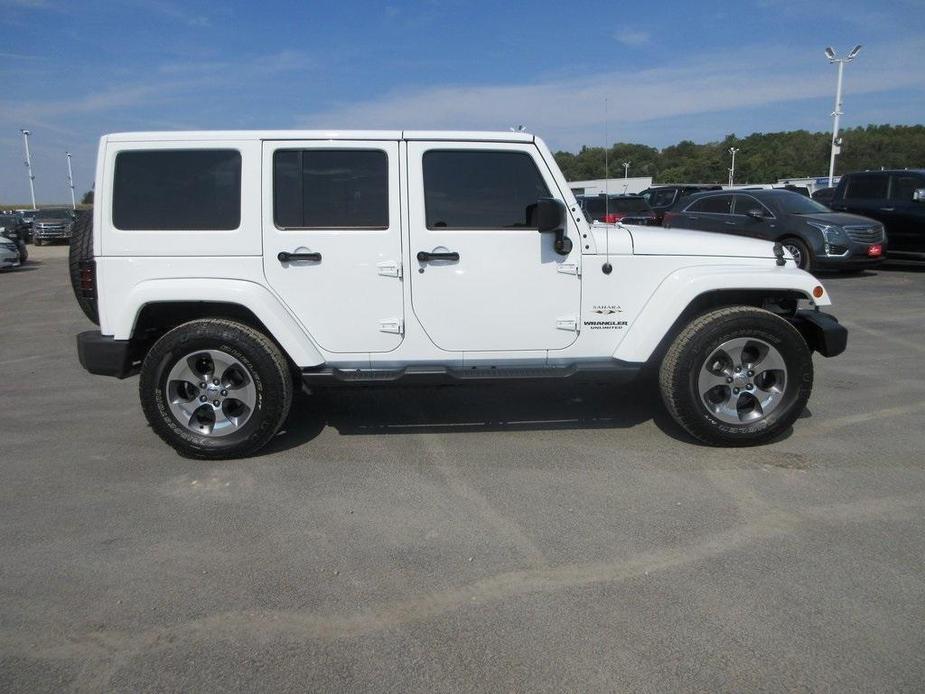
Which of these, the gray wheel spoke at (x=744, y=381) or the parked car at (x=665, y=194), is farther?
the parked car at (x=665, y=194)

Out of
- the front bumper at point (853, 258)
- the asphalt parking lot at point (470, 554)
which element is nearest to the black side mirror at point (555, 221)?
the asphalt parking lot at point (470, 554)

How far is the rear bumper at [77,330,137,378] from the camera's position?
4418 mm

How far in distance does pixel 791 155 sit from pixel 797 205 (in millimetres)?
68759

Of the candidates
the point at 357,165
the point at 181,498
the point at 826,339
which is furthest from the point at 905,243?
the point at 181,498

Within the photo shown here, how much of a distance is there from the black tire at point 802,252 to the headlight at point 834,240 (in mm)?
293

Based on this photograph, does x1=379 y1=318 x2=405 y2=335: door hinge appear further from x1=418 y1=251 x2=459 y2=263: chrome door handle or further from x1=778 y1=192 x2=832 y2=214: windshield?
x1=778 y1=192 x2=832 y2=214: windshield

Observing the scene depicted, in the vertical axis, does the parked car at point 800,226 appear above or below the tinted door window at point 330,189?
below

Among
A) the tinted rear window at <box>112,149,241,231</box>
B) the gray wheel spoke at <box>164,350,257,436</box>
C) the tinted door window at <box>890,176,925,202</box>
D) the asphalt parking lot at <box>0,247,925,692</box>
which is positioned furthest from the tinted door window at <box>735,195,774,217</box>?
the gray wheel spoke at <box>164,350,257,436</box>

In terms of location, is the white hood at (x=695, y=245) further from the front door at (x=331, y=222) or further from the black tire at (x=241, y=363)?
the black tire at (x=241, y=363)

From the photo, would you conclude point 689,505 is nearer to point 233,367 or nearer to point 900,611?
point 900,611

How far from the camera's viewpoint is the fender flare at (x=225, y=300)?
4.32 m

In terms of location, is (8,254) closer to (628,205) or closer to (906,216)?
(628,205)

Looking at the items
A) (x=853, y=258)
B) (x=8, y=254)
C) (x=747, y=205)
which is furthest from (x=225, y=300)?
(x=8, y=254)

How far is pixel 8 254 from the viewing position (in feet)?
62.7
